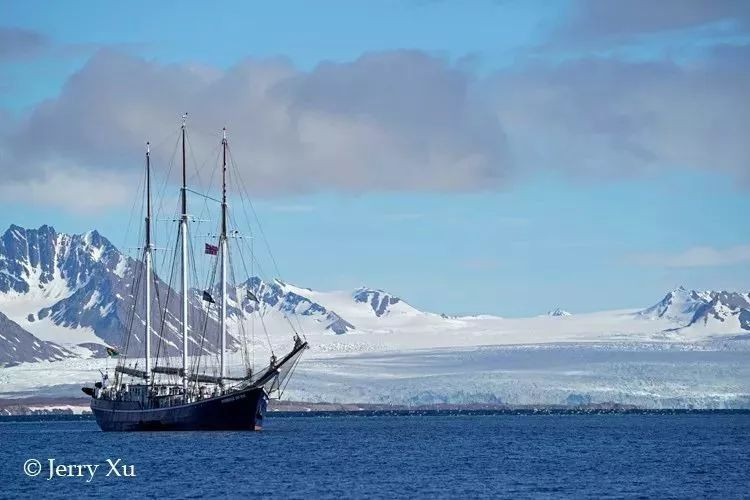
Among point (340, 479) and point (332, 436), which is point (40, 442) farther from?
point (340, 479)

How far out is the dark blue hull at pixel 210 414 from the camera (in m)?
140

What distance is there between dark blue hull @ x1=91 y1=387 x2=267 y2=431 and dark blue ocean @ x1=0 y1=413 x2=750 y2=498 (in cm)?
188

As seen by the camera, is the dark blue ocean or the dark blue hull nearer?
the dark blue ocean

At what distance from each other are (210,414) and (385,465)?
134 feet

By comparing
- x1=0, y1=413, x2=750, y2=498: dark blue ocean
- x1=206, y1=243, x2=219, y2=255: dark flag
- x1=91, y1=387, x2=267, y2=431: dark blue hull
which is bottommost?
x1=0, y1=413, x2=750, y2=498: dark blue ocean

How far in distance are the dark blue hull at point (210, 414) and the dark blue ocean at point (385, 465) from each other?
1.88 m

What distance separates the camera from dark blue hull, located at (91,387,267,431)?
13950 centimetres

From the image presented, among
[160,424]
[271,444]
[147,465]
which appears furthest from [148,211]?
[147,465]

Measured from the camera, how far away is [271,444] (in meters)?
126

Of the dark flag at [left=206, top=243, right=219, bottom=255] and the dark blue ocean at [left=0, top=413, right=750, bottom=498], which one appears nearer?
the dark blue ocean at [left=0, top=413, right=750, bottom=498]

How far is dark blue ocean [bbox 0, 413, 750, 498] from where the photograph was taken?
8275cm

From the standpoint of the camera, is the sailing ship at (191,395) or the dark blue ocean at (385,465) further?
the sailing ship at (191,395)

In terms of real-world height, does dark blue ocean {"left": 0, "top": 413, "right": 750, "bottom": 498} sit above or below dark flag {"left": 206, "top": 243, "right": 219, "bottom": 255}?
below

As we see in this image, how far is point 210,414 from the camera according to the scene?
140 meters
